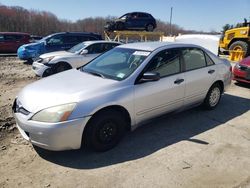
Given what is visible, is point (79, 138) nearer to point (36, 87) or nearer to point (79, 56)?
point (36, 87)

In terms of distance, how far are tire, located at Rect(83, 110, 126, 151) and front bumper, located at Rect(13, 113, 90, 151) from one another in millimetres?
137

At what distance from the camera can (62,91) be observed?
350 centimetres

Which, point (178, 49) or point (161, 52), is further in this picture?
point (178, 49)

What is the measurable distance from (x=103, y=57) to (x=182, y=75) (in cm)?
155

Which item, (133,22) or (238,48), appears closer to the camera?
(238,48)

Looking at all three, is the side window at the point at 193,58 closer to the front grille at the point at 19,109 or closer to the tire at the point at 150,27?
the front grille at the point at 19,109

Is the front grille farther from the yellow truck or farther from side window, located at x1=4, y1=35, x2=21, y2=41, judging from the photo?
side window, located at x1=4, y1=35, x2=21, y2=41

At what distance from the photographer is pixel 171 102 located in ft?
14.3

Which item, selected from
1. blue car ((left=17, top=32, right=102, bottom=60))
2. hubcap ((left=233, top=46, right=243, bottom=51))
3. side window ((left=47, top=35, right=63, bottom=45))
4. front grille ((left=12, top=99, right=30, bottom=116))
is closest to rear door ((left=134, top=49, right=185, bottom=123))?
front grille ((left=12, top=99, right=30, bottom=116))

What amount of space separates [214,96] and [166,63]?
1.81m

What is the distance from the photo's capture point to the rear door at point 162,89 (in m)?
3.87

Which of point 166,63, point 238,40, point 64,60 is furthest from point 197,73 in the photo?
point 238,40

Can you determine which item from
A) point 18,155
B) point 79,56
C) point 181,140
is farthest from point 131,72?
point 79,56

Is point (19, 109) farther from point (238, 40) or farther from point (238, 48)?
point (238, 40)
